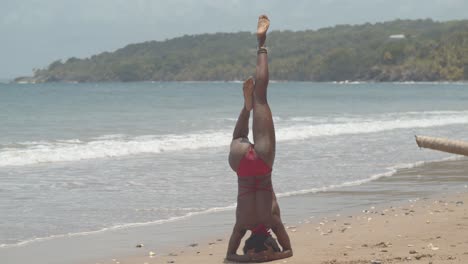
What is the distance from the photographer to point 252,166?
7.16 metres

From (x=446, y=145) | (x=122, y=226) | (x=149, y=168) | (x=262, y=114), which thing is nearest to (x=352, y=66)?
(x=149, y=168)

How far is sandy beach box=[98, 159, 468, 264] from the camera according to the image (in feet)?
24.1

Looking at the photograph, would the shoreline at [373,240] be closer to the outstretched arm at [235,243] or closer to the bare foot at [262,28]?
the outstretched arm at [235,243]

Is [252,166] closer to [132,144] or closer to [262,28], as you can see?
[262,28]

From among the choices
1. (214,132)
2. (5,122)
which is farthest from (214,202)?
(5,122)

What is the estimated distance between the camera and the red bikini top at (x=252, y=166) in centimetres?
713

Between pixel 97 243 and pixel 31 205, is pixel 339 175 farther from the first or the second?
pixel 97 243

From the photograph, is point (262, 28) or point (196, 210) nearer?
point (262, 28)

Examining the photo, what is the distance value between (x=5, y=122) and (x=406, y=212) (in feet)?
82.4

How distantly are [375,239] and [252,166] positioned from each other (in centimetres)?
193

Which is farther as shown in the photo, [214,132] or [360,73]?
[360,73]

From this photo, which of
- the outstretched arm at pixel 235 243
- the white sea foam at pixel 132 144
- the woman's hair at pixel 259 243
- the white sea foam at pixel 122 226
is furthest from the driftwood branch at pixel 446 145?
the white sea foam at pixel 132 144

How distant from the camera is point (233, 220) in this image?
1049cm

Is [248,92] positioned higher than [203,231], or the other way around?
[248,92]
